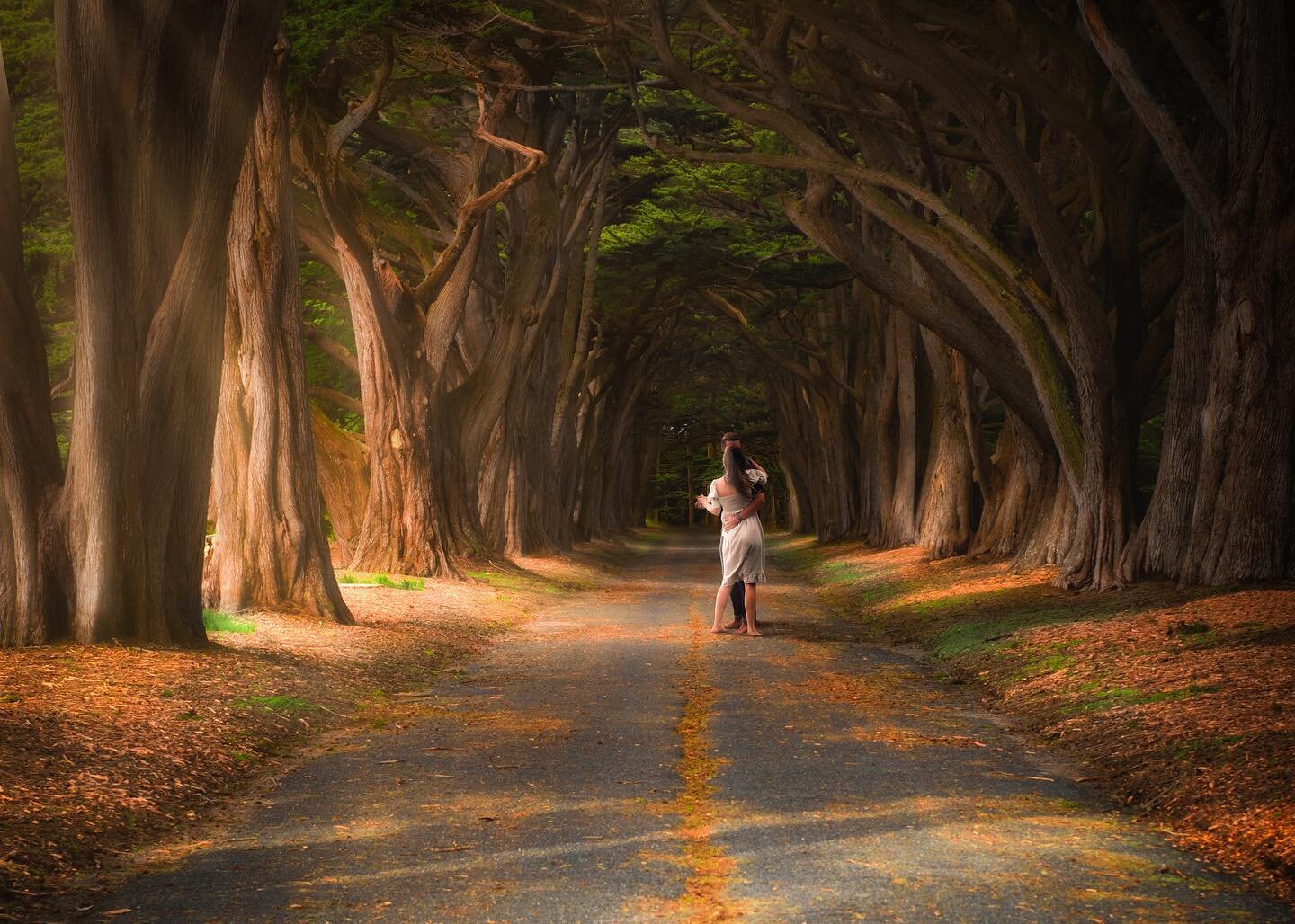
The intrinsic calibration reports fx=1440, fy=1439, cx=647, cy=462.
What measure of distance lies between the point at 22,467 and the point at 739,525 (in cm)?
692

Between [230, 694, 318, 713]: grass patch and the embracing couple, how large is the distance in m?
5.83

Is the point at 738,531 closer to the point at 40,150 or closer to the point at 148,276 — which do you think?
the point at 148,276

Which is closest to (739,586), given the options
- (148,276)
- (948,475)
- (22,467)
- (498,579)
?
(148,276)

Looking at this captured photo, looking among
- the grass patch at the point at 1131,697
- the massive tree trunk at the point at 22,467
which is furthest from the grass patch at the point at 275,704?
the grass patch at the point at 1131,697

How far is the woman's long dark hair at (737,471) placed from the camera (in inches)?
573

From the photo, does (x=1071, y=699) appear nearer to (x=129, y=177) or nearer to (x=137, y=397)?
(x=137, y=397)

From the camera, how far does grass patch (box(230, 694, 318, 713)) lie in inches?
348

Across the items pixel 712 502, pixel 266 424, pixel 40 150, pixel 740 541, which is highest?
pixel 40 150

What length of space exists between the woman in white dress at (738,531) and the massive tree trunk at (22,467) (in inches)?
243

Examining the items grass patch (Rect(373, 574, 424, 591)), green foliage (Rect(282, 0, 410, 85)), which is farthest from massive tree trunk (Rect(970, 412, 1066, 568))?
green foliage (Rect(282, 0, 410, 85))

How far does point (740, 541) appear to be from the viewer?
47.0 feet

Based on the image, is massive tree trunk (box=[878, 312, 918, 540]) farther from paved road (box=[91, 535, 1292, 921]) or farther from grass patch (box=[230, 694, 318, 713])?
grass patch (box=[230, 694, 318, 713])

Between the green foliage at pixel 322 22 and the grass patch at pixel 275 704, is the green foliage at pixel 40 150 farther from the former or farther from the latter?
the grass patch at pixel 275 704

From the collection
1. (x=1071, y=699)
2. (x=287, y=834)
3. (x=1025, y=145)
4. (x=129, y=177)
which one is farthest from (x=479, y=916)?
(x=1025, y=145)
